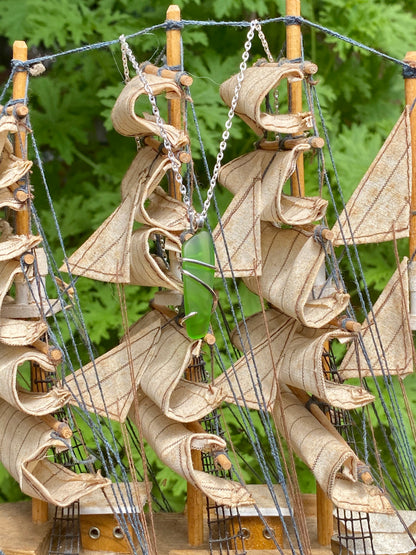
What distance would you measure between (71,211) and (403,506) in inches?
83.3

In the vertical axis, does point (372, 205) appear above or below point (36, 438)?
above

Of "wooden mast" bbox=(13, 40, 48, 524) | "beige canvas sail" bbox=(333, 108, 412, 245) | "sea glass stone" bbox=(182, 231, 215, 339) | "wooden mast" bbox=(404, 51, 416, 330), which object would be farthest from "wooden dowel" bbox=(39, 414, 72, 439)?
"wooden mast" bbox=(404, 51, 416, 330)

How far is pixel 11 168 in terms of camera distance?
412 cm

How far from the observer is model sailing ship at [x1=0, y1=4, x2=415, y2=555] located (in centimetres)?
409

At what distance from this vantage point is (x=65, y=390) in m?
4.10

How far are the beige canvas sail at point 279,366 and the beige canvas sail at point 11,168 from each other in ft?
3.04

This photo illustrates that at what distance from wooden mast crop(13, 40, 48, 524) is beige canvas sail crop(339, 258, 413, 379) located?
1188mm

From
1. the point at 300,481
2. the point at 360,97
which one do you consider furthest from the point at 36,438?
the point at 360,97

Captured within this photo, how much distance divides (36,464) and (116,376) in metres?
0.43

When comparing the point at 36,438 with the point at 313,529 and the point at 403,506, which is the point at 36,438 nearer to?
the point at 313,529

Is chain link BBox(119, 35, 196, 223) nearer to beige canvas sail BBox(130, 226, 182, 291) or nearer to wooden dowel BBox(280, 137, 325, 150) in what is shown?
beige canvas sail BBox(130, 226, 182, 291)

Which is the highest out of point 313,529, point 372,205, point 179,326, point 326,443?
point 372,205

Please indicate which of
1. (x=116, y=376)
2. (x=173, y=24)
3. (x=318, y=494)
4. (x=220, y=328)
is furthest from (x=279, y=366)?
(x=173, y=24)

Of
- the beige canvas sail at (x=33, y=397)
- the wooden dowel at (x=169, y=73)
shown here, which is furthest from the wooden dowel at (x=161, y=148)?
the beige canvas sail at (x=33, y=397)
